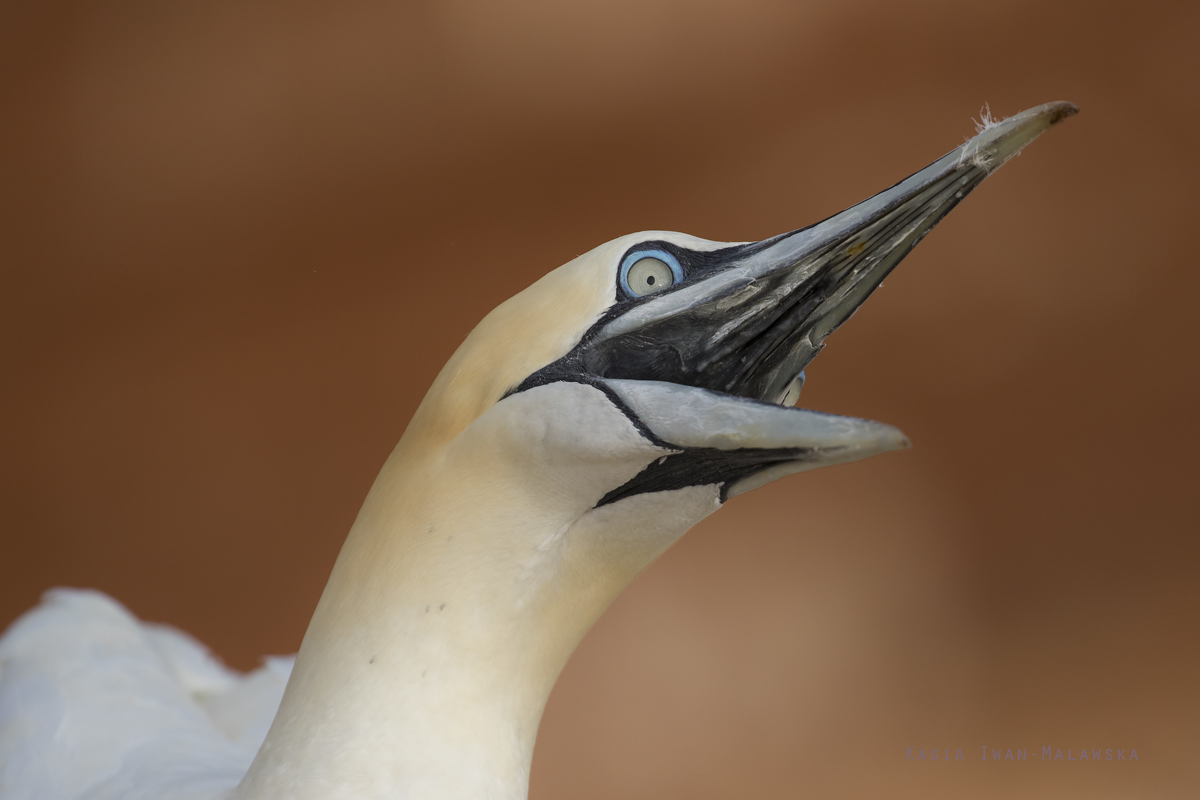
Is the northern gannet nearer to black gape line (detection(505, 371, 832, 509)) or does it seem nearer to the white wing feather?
black gape line (detection(505, 371, 832, 509))

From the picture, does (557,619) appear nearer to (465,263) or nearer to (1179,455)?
(465,263)

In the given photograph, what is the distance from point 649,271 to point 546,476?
258 mm

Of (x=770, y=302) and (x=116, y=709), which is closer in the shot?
(x=770, y=302)

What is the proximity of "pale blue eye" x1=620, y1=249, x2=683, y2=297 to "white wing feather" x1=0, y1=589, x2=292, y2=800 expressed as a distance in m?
0.81

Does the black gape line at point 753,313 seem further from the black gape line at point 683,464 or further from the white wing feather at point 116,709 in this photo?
the white wing feather at point 116,709

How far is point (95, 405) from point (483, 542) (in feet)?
8.81

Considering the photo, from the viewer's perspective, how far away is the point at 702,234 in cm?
319

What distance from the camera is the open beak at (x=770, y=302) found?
990 millimetres

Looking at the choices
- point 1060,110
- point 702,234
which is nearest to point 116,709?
point 1060,110

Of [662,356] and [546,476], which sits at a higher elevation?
[662,356]

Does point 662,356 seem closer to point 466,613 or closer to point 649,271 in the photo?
point 649,271

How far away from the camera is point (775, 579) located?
3.10 metres

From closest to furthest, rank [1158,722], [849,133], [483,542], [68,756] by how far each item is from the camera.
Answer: [483,542] → [68,756] → [1158,722] → [849,133]

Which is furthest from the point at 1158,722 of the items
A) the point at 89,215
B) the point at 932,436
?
the point at 89,215
